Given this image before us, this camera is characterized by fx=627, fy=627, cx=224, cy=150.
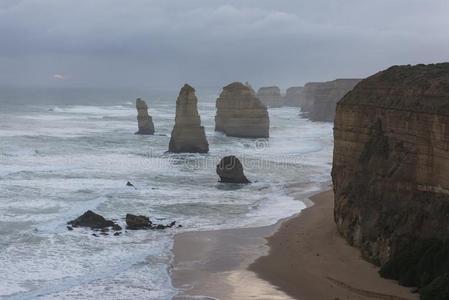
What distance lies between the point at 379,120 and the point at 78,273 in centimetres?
1216

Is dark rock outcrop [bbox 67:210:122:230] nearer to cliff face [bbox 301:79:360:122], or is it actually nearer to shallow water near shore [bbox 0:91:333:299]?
shallow water near shore [bbox 0:91:333:299]

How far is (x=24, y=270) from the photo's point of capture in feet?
71.2

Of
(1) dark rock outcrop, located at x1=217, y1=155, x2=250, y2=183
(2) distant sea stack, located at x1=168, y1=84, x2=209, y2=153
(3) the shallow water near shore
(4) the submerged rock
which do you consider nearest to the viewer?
(3) the shallow water near shore

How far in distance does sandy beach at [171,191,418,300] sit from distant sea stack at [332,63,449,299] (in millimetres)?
813

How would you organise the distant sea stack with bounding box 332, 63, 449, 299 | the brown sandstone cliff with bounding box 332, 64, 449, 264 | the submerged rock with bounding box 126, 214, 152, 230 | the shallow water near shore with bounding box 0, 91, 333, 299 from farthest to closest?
the submerged rock with bounding box 126, 214, 152, 230 < the shallow water near shore with bounding box 0, 91, 333, 299 < the brown sandstone cliff with bounding box 332, 64, 449, 264 < the distant sea stack with bounding box 332, 63, 449, 299

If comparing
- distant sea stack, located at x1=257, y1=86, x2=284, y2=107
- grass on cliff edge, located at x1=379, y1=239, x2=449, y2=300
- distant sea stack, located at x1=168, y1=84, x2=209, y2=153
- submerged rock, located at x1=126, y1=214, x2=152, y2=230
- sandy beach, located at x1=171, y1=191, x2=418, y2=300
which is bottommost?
sandy beach, located at x1=171, y1=191, x2=418, y2=300

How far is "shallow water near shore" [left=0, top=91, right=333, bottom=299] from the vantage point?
21375mm

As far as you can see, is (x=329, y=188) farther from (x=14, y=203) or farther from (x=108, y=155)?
(x=108, y=155)

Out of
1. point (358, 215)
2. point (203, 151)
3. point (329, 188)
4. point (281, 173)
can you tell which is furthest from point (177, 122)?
point (358, 215)

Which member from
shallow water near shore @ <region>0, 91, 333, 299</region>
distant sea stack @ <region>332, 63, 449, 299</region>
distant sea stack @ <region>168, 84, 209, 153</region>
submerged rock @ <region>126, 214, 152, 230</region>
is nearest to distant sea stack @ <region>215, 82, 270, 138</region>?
shallow water near shore @ <region>0, 91, 333, 299</region>

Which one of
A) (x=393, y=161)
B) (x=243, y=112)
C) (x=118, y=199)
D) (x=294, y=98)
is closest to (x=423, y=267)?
(x=393, y=161)

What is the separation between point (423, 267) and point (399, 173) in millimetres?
4031

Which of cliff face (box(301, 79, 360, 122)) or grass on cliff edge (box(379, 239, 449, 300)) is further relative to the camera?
cliff face (box(301, 79, 360, 122))

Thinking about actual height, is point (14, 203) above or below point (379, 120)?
below
